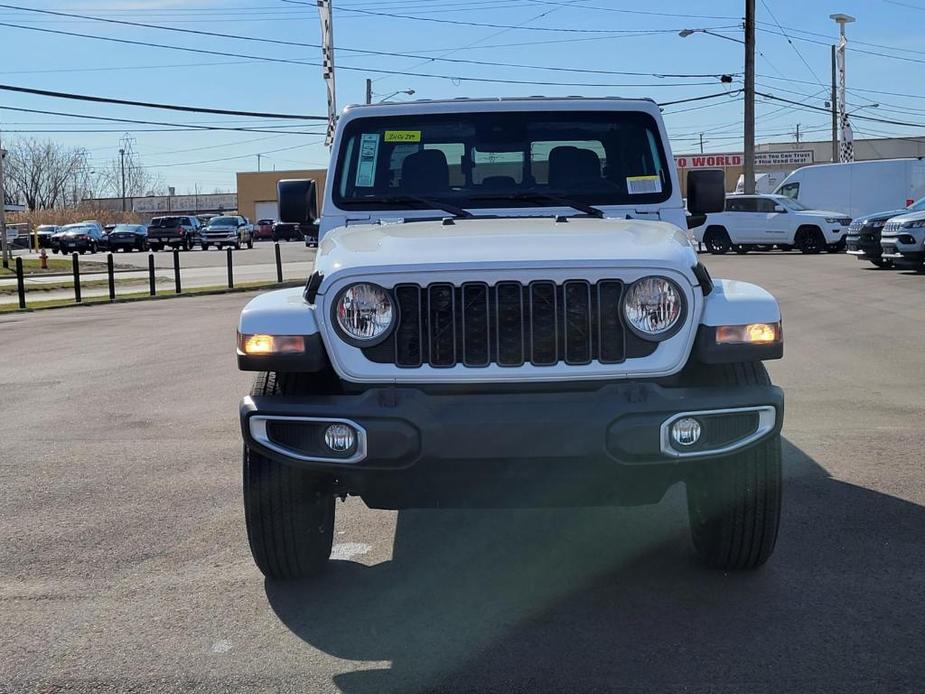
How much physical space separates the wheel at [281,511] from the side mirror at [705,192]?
2.77m

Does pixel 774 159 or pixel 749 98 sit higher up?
pixel 774 159

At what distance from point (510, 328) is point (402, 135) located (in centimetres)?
221

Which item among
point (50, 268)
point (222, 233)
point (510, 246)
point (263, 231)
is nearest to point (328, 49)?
point (50, 268)

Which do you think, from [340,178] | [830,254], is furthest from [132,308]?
[830,254]

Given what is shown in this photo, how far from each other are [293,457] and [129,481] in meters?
2.92

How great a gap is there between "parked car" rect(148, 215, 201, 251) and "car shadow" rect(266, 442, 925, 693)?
52111 mm

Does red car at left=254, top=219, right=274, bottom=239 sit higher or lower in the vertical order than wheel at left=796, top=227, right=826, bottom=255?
higher

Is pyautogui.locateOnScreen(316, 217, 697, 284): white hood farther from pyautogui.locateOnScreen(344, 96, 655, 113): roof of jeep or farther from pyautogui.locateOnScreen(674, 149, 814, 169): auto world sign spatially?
pyautogui.locateOnScreen(674, 149, 814, 169): auto world sign

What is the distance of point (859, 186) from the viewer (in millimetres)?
34219

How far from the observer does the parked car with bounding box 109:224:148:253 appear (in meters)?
56.9

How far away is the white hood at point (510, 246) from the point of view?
4.14 metres

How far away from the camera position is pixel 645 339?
13.5 feet

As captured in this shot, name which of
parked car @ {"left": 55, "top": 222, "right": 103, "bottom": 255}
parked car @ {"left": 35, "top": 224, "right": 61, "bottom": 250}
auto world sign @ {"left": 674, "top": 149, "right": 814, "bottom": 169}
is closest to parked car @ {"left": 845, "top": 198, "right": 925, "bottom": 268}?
parked car @ {"left": 55, "top": 222, "right": 103, "bottom": 255}

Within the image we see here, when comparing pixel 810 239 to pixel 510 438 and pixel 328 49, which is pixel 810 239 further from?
pixel 510 438
